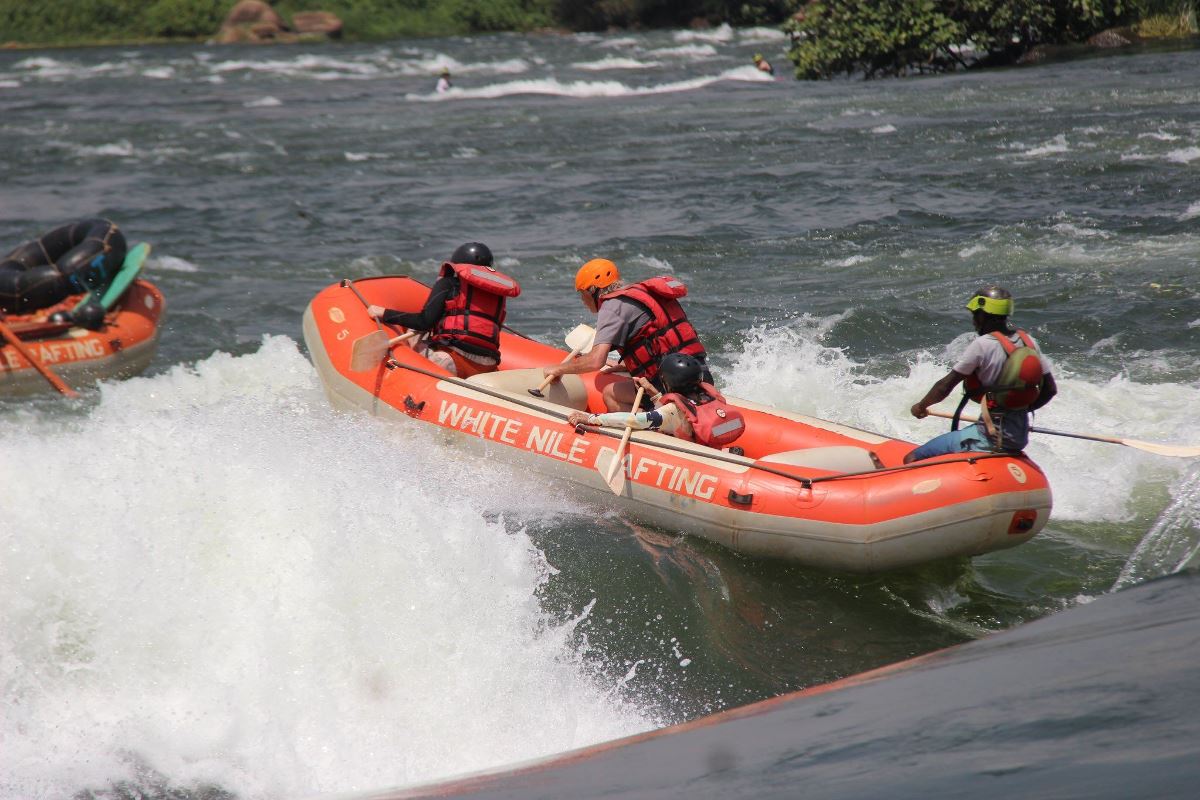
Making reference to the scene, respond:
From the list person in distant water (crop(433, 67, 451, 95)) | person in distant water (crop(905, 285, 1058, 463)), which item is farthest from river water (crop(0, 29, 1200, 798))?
person in distant water (crop(433, 67, 451, 95))

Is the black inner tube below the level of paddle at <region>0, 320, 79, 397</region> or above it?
above

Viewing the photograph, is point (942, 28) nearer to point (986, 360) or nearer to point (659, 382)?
point (659, 382)

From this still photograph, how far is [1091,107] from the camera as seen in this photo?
19.0 m

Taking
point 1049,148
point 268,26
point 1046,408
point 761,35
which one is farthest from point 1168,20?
point 268,26

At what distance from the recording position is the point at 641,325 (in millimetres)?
7477

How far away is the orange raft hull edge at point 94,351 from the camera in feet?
33.8

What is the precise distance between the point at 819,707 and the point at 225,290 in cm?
1019

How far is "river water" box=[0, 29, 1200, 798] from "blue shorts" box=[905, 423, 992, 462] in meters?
0.62

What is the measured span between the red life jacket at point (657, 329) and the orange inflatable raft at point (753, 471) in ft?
1.77

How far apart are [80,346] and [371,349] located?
3.59 meters

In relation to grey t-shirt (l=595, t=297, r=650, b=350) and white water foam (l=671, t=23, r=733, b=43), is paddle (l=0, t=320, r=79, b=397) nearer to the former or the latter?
grey t-shirt (l=595, t=297, r=650, b=350)

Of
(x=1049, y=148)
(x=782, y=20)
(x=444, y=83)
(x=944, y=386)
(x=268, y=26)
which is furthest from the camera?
(x=268, y=26)

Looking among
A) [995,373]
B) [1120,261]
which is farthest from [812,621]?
[1120,261]

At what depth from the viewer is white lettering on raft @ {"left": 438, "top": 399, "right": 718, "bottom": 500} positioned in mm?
6961
